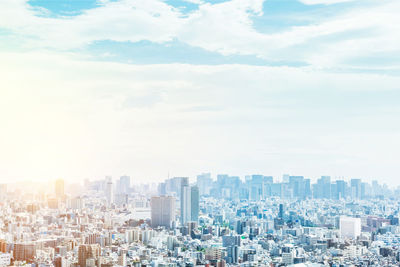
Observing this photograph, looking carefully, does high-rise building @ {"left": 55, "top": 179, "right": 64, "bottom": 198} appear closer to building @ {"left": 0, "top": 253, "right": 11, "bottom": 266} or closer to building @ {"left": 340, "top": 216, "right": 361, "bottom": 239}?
building @ {"left": 0, "top": 253, "right": 11, "bottom": 266}

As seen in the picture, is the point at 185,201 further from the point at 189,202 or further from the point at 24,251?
the point at 24,251

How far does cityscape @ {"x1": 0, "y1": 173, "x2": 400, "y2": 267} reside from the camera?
655cm

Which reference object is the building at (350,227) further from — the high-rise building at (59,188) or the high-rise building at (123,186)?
the high-rise building at (59,188)

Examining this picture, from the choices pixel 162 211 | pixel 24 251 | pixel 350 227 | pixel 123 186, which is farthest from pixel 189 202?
pixel 24 251

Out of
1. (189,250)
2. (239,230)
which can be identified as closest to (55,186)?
(239,230)

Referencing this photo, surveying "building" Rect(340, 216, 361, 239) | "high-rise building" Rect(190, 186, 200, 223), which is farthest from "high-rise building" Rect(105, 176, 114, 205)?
"building" Rect(340, 216, 361, 239)

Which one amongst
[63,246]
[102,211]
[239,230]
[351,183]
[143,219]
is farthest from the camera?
[351,183]

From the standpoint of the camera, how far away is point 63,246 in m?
6.75

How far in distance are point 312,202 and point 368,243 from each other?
265 inches

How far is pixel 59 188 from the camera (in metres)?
11.2

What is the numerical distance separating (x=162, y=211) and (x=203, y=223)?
0.91 metres

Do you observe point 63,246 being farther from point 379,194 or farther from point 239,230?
point 379,194

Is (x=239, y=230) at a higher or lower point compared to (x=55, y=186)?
lower

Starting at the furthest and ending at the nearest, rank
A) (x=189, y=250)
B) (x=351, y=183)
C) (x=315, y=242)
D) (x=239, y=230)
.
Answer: (x=351, y=183)
(x=239, y=230)
(x=315, y=242)
(x=189, y=250)
